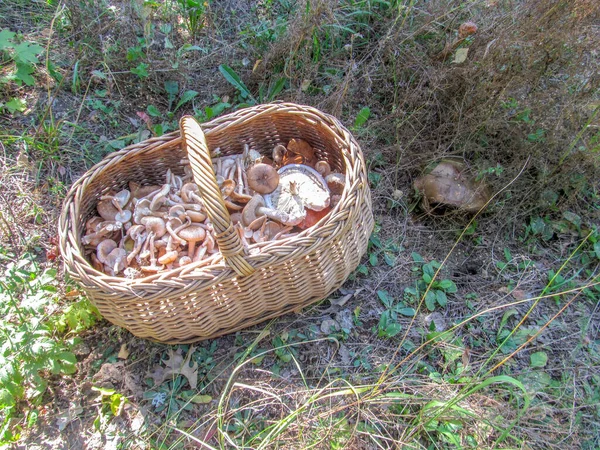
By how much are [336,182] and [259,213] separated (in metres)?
0.51

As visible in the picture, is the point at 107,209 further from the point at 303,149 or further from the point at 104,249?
the point at 303,149

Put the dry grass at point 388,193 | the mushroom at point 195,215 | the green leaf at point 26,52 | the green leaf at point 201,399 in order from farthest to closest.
→ the green leaf at point 26,52 < the mushroom at point 195,215 < the green leaf at point 201,399 < the dry grass at point 388,193

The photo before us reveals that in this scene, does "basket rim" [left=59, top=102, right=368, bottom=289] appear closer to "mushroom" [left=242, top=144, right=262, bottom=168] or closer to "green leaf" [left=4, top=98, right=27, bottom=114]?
"mushroom" [left=242, top=144, right=262, bottom=168]

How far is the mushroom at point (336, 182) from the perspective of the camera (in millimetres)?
2684

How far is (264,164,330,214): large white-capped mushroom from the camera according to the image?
101 inches

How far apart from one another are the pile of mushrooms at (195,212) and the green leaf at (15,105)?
123 centimetres

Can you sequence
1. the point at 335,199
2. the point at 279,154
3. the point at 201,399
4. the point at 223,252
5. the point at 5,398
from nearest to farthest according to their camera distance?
the point at 223,252, the point at 5,398, the point at 201,399, the point at 335,199, the point at 279,154

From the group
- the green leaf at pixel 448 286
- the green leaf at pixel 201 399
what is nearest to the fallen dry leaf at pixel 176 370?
the green leaf at pixel 201 399

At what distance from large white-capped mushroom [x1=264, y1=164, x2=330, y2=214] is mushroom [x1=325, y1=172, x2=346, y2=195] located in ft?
0.15

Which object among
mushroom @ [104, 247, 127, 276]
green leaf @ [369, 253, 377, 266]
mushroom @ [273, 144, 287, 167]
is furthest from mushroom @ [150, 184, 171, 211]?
green leaf @ [369, 253, 377, 266]

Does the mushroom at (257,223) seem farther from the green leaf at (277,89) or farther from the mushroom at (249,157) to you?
the green leaf at (277,89)

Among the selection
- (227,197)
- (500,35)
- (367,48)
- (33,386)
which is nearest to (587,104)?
(500,35)

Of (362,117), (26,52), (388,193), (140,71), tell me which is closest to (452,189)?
(388,193)

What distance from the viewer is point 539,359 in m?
2.45
